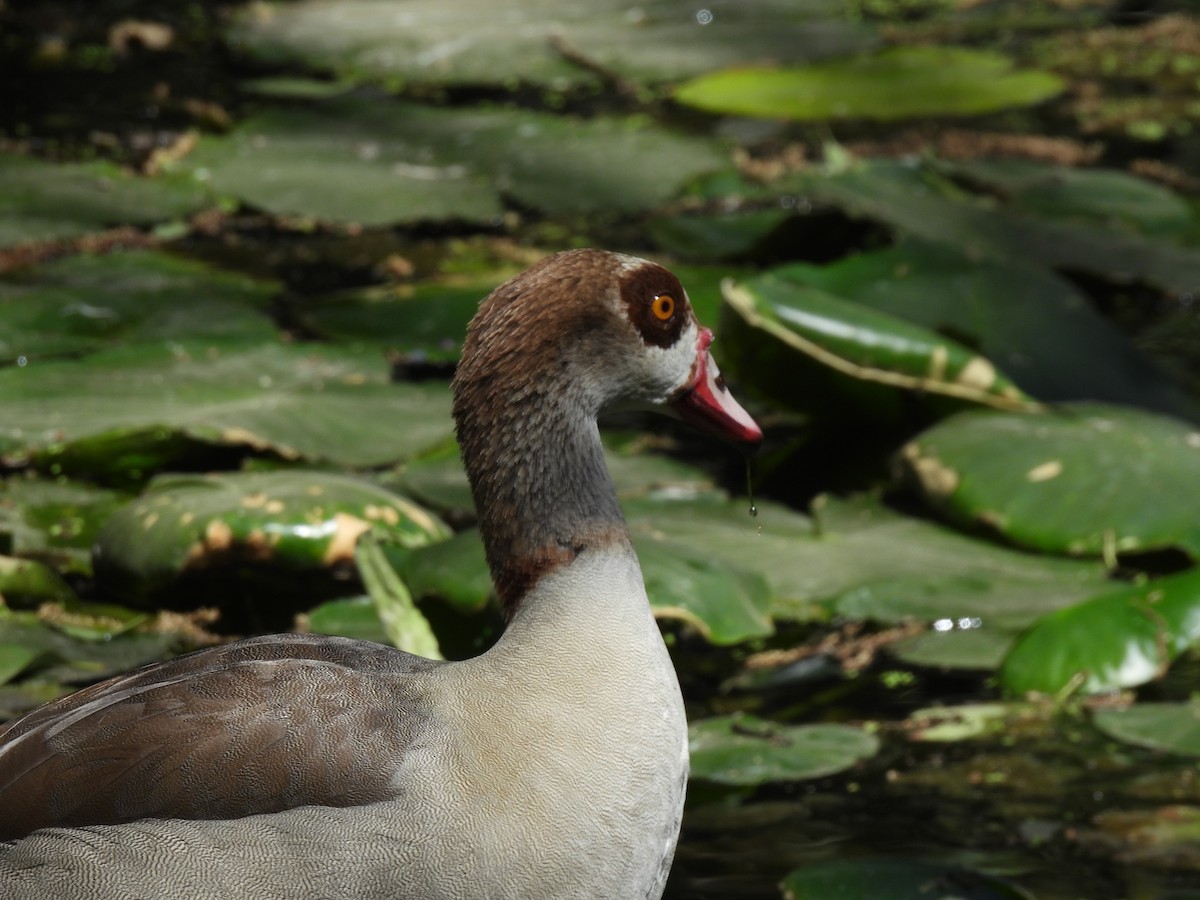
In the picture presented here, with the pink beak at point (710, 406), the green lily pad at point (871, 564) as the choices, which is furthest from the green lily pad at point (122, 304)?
the pink beak at point (710, 406)

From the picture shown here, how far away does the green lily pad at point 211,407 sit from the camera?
3889 mm

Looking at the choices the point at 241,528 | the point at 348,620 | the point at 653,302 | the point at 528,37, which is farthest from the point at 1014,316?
the point at 528,37

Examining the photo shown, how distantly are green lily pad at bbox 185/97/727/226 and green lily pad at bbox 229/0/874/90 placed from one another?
0.74 meters

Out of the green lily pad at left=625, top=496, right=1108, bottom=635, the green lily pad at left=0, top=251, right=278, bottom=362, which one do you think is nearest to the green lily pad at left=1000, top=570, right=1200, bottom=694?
the green lily pad at left=625, top=496, right=1108, bottom=635

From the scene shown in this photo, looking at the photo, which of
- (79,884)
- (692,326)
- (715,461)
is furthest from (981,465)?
(79,884)

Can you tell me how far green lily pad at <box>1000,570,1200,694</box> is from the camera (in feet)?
10.8

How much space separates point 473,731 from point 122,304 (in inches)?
111

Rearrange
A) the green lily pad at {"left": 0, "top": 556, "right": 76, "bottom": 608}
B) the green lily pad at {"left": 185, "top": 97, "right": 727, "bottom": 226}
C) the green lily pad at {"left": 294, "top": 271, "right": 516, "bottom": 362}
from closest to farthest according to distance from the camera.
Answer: the green lily pad at {"left": 0, "top": 556, "right": 76, "bottom": 608} < the green lily pad at {"left": 294, "top": 271, "right": 516, "bottom": 362} < the green lily pad at {"left": 185, "top": 97, "right": 727, "bottom": 226}

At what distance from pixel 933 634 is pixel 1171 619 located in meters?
0.48

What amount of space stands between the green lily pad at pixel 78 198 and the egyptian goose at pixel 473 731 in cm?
308

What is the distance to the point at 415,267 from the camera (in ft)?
18.0

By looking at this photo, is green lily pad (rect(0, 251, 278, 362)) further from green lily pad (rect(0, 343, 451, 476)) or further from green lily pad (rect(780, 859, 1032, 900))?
green lily pad (rect(780, 859, 1032, 900))

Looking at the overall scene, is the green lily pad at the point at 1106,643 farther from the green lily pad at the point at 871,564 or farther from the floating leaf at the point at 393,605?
the floating leaf at the point at 393,605

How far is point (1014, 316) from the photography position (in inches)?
178
